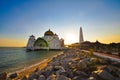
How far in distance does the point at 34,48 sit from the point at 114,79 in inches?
3710

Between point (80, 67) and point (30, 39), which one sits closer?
point (80, 67)

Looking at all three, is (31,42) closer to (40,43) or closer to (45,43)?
(40,43)

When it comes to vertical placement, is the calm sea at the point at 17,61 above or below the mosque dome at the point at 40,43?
below

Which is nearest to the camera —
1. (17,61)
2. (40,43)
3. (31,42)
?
(17,61)

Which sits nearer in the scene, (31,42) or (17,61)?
(17,61)

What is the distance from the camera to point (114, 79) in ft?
20.2

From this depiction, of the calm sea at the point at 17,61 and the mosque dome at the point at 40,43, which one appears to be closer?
the calm sea at the point at 17,61

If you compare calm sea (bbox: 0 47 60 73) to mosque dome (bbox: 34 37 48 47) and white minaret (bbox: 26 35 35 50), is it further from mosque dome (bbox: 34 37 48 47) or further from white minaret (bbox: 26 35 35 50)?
mosque dome (bbox: 34 37 48 47)

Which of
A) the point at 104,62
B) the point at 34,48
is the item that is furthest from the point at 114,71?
the point at 34,48

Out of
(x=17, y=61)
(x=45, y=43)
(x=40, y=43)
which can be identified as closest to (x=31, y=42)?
(x=40, y=43)

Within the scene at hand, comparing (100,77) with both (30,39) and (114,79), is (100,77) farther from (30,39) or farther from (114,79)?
(30,39)

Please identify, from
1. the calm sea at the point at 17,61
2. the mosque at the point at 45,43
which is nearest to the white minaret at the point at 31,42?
the mosque at the point at 45,43

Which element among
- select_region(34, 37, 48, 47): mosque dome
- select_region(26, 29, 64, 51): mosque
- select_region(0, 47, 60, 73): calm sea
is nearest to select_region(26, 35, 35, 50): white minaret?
select_region(26, 29, 64, 51): mosque

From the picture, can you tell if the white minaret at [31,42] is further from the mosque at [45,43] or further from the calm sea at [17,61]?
the calm sea at [17,61]
